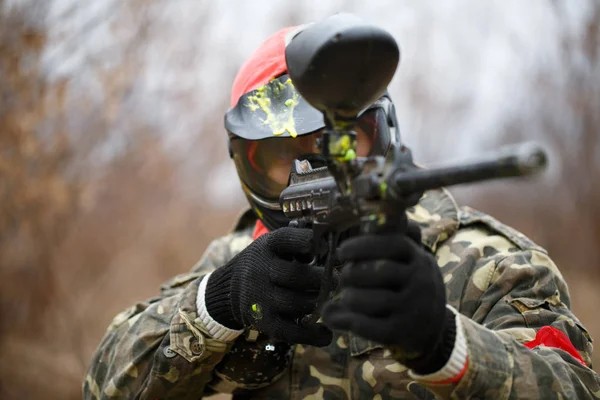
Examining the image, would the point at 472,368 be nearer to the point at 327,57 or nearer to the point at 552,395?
the point at 552,395

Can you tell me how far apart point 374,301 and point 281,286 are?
644mm

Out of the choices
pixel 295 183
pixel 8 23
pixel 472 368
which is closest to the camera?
pixel 472 368

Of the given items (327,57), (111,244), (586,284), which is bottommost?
(586,284)

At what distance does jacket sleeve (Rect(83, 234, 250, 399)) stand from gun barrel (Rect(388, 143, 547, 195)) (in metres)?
1.26

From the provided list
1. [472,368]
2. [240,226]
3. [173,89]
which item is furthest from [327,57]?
[173,89]

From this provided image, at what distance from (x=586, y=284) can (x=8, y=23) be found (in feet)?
26.8

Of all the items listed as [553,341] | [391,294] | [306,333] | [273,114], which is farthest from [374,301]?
[273,114]

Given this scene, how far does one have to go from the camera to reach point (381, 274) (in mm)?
1660

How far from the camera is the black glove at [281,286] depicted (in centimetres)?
221

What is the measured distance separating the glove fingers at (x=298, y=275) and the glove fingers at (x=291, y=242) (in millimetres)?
44

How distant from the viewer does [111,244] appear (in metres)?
10.9

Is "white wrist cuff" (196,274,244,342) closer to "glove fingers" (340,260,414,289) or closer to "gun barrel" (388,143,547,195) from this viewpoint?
"glove fingers" (340,260,414,289)

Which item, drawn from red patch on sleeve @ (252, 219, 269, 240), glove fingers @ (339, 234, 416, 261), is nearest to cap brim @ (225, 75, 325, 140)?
red patch on sleeve @ (252, 219, 269, 240)

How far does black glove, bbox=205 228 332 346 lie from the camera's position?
2.21m
